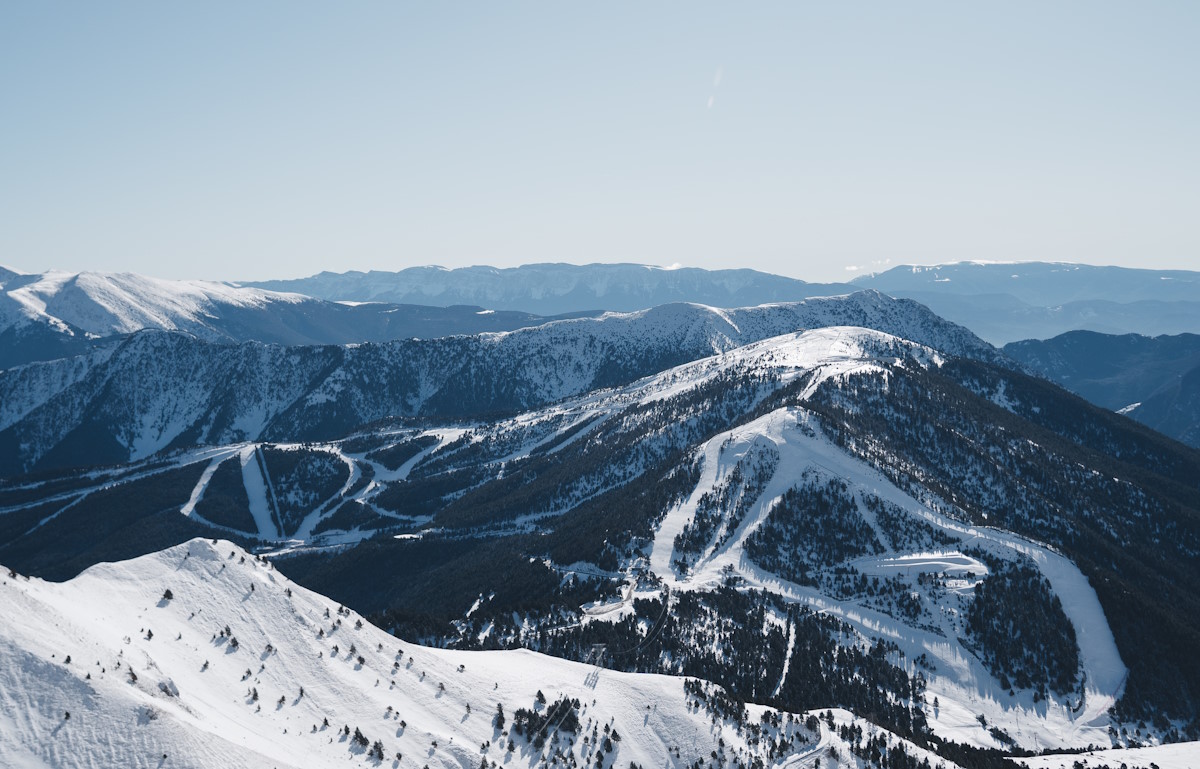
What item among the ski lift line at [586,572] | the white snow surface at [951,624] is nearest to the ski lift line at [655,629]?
the white snow surface at [951,624]

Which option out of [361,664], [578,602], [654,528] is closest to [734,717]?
[361,664]

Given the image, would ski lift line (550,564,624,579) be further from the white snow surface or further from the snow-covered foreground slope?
the snow-covered foreground slope

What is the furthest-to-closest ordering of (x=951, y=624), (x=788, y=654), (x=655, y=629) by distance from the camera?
(x=951, y=624) < (x=655, y=629) < (x=788, y=654)

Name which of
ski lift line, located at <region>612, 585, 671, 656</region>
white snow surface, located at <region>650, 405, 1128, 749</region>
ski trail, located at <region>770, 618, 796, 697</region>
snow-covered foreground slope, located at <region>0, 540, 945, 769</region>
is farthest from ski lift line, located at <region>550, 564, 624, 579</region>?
snow-covered foreground slope, located at <region>0, 540, 945, 769</region>

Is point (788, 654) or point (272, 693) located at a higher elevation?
point (272, 693)

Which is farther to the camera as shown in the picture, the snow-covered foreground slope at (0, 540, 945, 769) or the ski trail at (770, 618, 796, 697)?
the ski trail at (770, 618, 796, 697)

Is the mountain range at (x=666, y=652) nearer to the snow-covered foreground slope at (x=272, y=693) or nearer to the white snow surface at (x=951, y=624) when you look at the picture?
the snow-covered foreground slope at (x=272, y=693)

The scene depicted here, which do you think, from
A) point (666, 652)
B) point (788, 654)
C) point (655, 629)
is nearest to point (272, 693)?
point (666, 652)

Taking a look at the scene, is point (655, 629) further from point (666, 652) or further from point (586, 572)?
point (586, 572)
